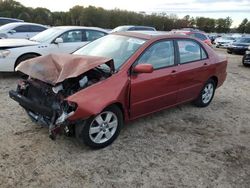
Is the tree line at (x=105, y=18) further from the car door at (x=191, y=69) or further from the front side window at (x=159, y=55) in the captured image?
the front side window at (x=159, y=55)

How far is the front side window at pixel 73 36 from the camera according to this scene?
9.02 m

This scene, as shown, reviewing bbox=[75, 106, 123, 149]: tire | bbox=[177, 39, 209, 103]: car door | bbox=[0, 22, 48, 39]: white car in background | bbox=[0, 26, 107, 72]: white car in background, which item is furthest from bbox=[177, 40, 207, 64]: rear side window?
bbox=[0, 22, 48, 39]: white car in background

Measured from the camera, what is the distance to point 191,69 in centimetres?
567

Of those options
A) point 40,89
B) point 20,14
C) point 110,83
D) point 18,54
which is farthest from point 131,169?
point 20,14

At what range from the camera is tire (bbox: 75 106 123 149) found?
4078 millimetres

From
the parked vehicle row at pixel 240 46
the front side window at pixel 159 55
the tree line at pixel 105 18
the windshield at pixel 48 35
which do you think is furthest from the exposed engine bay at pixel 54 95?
the tree line at pixel 105 18

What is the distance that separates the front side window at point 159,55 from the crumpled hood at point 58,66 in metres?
0.70

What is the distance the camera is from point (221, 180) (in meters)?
3.73

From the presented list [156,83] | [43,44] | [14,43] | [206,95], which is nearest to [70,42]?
[43,44]

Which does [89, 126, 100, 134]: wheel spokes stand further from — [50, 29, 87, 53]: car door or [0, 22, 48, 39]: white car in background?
[0, 22, 48, 39]: white car in background

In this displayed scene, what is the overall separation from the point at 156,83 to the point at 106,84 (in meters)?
1.06

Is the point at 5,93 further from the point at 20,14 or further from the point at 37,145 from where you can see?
the point at 20,14

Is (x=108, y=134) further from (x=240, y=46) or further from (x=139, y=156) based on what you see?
(x=240, y=46)

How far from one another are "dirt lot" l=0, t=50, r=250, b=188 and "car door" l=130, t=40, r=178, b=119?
0.43m
